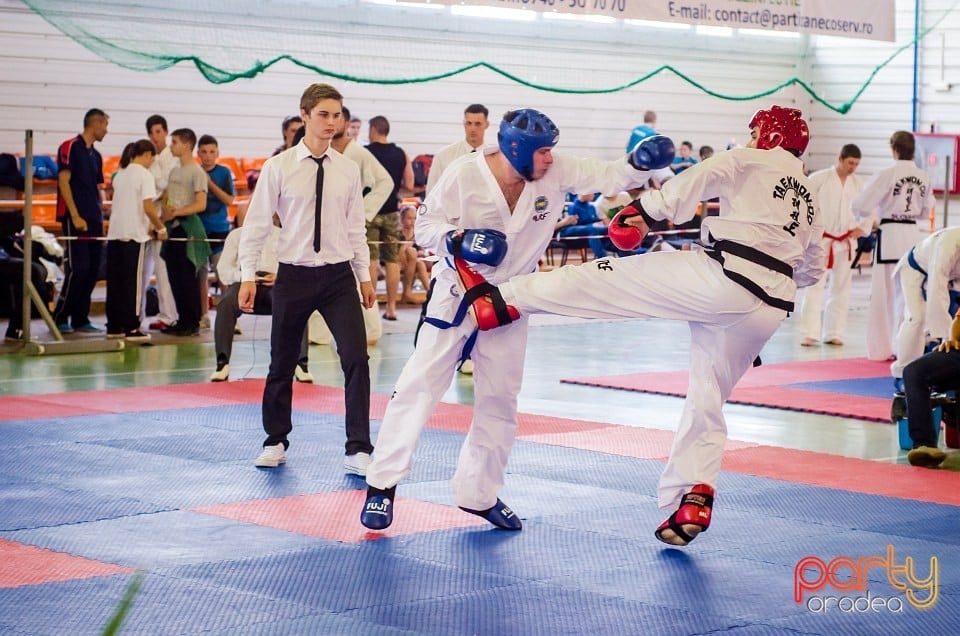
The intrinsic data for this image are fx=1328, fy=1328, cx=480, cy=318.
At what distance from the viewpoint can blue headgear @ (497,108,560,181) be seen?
473 cm

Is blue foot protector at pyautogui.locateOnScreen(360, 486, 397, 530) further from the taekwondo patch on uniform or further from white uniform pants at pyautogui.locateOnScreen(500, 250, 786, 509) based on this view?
the taekwondo patch on uniform

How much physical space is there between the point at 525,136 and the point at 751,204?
33.4 inches

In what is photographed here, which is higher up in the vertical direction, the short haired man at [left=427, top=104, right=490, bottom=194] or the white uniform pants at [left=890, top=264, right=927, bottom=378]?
the short haired man at [left=427, top=104, right=490, bottom=194]

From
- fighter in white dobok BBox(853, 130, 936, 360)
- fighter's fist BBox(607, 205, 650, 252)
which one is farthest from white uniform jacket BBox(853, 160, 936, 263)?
fighter's fist BBox(607, 205, 650, 252)

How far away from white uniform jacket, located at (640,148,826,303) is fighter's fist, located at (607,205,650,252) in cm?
4

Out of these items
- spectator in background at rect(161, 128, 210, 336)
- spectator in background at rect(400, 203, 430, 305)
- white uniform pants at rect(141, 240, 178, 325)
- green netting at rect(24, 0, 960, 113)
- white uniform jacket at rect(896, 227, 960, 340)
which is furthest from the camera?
spectator in background at rect(400, 203, 430, 305)

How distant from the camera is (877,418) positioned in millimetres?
8094

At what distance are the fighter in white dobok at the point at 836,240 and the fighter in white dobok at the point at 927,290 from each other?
123 inches

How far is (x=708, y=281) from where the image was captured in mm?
4695

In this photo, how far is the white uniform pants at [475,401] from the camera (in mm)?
4918

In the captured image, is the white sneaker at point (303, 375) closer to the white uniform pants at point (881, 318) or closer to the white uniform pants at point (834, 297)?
the white uniform pants at point (881, 318)

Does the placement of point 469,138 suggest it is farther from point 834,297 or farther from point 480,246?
point 480,246

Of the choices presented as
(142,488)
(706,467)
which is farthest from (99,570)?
(706,467)

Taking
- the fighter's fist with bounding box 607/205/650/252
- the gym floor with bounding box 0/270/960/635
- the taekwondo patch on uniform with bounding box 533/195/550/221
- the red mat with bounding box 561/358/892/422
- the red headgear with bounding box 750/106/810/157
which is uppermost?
the red headgear with bounding box 750/106/810/157
